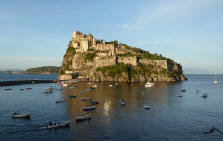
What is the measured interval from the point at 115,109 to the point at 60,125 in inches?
580

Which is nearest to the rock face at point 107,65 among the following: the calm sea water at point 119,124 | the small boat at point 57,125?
the calm sea water at point 119,124

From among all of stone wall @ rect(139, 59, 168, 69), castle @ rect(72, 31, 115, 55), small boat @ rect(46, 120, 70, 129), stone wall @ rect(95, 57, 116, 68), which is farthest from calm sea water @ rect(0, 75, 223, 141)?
castle @ rect(72, 31, 115, 55)

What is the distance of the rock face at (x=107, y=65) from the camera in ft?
387

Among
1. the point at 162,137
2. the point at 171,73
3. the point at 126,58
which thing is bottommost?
the point at 162,137

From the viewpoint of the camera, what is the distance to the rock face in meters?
118

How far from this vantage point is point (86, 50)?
133750 mm

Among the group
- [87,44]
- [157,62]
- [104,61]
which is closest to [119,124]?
[104,61]

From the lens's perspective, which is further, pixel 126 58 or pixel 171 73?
pixel 171 73

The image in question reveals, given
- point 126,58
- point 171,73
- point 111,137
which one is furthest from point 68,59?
point 111,137

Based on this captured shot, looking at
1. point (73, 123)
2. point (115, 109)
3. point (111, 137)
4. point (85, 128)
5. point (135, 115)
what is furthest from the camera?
point (115, 109)

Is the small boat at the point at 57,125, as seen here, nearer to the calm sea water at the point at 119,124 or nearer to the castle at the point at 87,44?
the calm sea water at the point at 119,124

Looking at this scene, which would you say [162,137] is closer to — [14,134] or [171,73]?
[14,134]

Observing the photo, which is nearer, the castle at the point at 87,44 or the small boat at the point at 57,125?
the small boat at the point at 57,125

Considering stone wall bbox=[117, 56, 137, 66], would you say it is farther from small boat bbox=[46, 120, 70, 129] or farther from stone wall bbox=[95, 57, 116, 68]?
small boat bbox=[46, 120, 70, 129]
